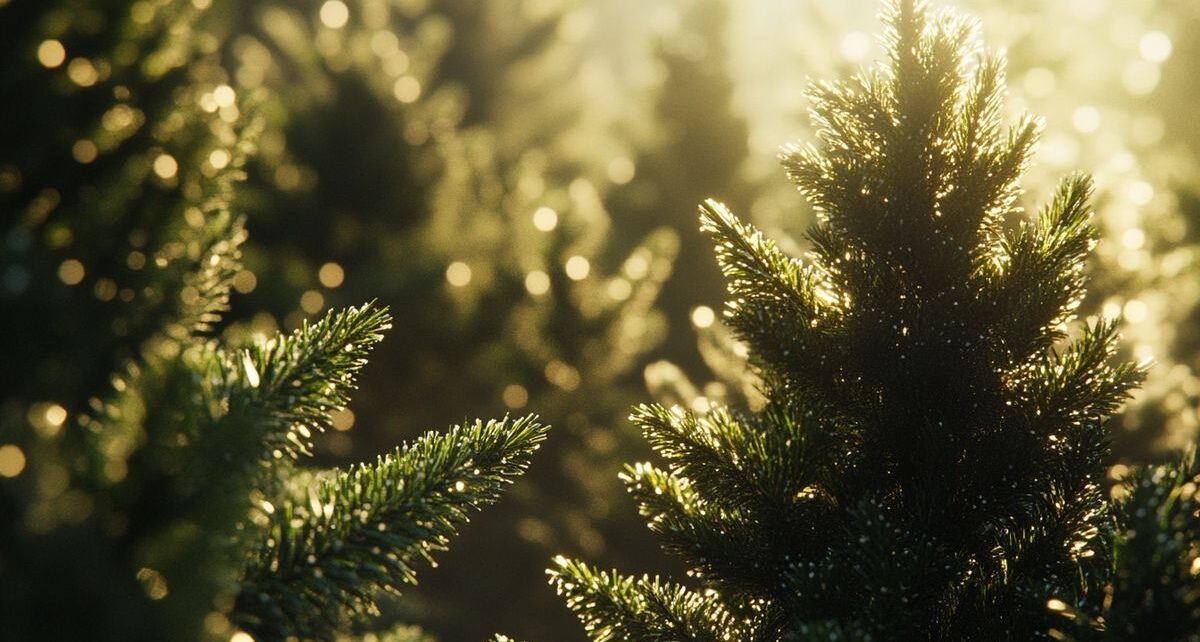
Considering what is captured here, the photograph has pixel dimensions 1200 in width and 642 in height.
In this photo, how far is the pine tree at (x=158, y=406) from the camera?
62 centimetres

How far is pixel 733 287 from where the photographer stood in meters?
1.19

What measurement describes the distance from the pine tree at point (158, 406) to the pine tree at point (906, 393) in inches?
12.3

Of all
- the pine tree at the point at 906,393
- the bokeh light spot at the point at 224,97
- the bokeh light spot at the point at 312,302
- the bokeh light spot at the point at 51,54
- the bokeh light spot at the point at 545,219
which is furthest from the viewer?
the bokeh light spot at the point at 545,219

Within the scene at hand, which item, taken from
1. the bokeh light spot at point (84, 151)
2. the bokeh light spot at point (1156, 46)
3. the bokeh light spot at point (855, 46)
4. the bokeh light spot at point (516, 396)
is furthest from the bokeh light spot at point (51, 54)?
the bokeh light spot at point (1156, 46)

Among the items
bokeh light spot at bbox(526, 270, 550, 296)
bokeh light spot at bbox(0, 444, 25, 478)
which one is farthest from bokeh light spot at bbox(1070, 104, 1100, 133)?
bokeh light spot at bbox(0, 444, 25, 478)

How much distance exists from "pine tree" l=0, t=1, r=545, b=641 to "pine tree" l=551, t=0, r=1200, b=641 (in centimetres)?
31

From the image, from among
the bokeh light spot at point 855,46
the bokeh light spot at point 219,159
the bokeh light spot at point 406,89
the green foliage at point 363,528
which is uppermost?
the bokeh light spot at point 855,46

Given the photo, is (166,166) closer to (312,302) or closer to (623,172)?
(312,302)

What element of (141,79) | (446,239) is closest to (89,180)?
(141,79)

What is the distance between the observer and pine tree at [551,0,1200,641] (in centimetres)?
110

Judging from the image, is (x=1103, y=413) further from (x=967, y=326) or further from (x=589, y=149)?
(x=589, y=149)

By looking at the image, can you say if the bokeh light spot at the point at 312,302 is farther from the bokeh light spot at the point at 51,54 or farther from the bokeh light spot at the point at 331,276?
the bokeh light spot at the point at 51,54

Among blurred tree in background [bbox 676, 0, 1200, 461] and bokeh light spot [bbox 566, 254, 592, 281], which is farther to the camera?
bokeh light spot [bbox 566, 254, 592, 281]

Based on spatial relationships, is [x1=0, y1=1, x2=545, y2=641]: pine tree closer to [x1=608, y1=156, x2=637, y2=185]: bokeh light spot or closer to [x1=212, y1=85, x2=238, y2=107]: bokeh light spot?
[x1=212, y1=85, x2=238, y2=107]: bokeh light spot
